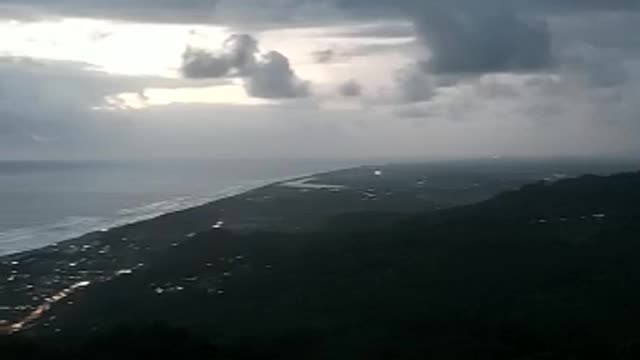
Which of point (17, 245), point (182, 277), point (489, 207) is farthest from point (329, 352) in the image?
point (17, 245)

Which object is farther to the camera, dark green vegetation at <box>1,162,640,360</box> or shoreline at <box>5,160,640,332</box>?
shoreline at <box>5,160,640,332</box>

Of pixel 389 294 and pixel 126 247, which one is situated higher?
pixel 126 247

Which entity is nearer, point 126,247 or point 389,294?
point 389,294

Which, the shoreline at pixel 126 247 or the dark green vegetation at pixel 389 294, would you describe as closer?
the dark green vegetation at pixel 389 294

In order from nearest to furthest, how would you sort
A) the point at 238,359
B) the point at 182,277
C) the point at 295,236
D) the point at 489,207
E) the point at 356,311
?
the point at 238,359 → the point at 356,311 → the point at 182,277 → the point at 295,236 → the point at 489,207

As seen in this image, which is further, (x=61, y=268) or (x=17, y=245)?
(x=17, y=245)

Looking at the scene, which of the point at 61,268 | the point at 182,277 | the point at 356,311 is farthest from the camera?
the point at 61,268

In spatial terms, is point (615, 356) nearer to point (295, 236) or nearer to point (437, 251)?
point (437, 251)

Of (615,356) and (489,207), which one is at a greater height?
(489,207)
